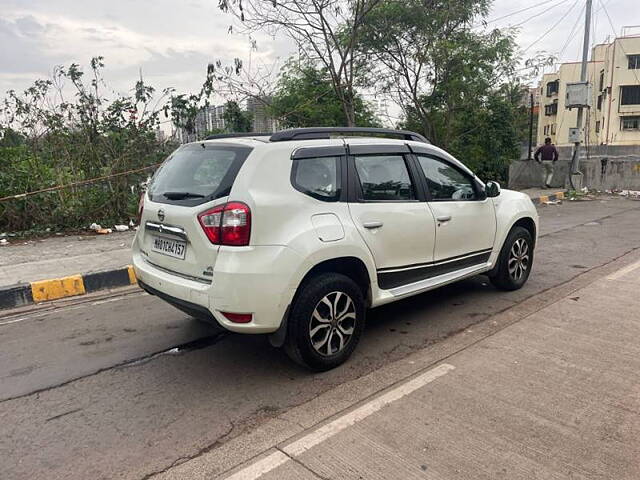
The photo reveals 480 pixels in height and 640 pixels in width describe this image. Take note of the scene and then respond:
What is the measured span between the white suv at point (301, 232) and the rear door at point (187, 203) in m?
0.01

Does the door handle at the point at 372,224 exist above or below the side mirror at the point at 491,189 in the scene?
below

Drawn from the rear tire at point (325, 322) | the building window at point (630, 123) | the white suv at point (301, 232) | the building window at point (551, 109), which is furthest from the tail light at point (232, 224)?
the building window at point (551, 109)

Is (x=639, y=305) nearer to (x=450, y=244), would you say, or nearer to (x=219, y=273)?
(x=450, y=244)

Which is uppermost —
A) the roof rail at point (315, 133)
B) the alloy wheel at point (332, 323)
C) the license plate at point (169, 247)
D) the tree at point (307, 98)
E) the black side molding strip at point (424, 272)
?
the tree at point (307, 98)

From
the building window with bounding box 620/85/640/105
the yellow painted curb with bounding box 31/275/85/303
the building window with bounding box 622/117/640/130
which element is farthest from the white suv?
the building window with bounding box 622/117/640/130

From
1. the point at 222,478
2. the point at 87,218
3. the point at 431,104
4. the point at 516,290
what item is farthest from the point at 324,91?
the point at 222,478

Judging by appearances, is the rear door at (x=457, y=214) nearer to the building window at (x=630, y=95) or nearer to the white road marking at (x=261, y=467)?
the white road marking at (x=261, y=467)

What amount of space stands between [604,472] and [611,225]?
9.39 metres

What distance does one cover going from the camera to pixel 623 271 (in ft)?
21.0

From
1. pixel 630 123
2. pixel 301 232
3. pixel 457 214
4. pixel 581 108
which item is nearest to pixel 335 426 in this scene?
pixel 301 232

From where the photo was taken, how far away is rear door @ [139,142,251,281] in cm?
336


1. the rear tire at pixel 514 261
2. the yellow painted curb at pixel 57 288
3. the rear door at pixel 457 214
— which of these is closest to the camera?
the rear door at pixel 457 214

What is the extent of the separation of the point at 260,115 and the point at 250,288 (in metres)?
11.9

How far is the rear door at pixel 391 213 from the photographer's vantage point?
3883mm
